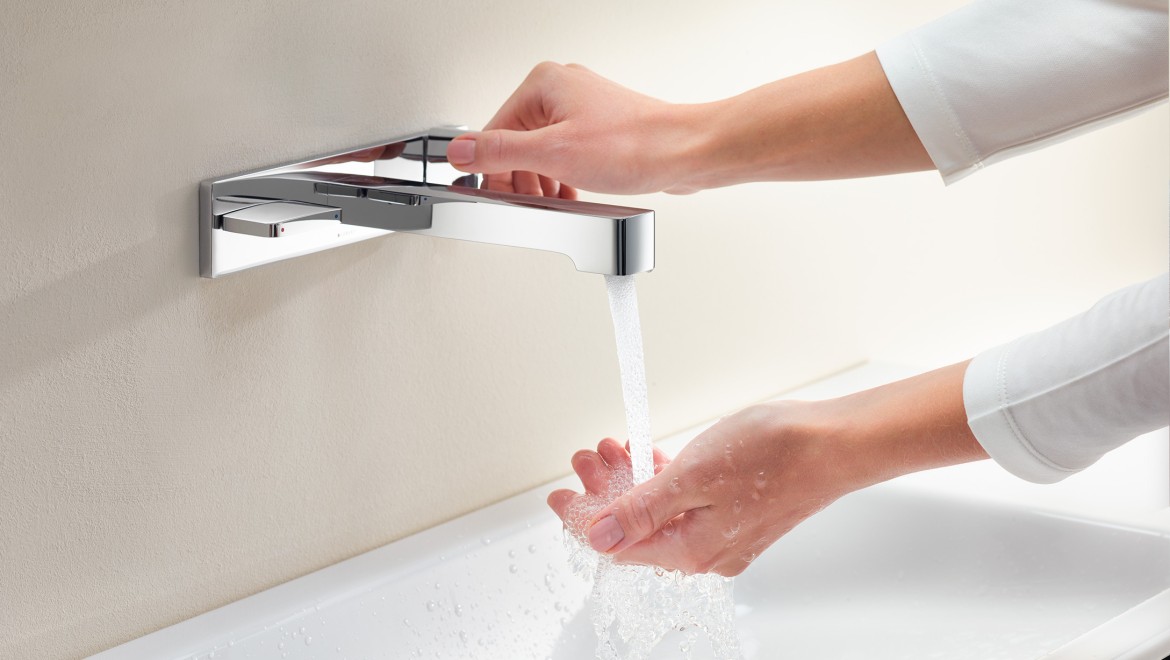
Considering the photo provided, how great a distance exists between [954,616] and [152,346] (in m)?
0.62

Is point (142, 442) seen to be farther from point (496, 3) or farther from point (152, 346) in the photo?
point (496, 3)

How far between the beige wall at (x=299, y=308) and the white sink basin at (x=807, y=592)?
36 millimetres

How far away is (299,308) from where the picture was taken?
0.81m

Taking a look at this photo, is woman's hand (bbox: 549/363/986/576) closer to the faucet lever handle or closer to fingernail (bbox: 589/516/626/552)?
fingernail (bbox: 589/516/626/552)

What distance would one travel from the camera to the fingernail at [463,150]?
2.47ft

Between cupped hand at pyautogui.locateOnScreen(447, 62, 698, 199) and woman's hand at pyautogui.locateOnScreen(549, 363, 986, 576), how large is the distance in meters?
0.17

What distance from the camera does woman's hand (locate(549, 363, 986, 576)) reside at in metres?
0.73

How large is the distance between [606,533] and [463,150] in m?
0.25

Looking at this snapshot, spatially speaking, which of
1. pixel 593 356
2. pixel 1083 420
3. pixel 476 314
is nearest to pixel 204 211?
pixel 476 314

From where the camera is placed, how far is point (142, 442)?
74 cm

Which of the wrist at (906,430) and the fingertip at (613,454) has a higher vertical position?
the wrist at (906,430)

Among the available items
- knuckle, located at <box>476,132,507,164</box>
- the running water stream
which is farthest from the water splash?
knuckle, located at <box>476,132,507,164</box>

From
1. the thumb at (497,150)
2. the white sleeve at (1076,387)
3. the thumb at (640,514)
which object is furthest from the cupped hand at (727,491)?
the thumb at (497,150)

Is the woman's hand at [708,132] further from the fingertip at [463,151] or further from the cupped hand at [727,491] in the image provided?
the cupped hand at [727,491]
